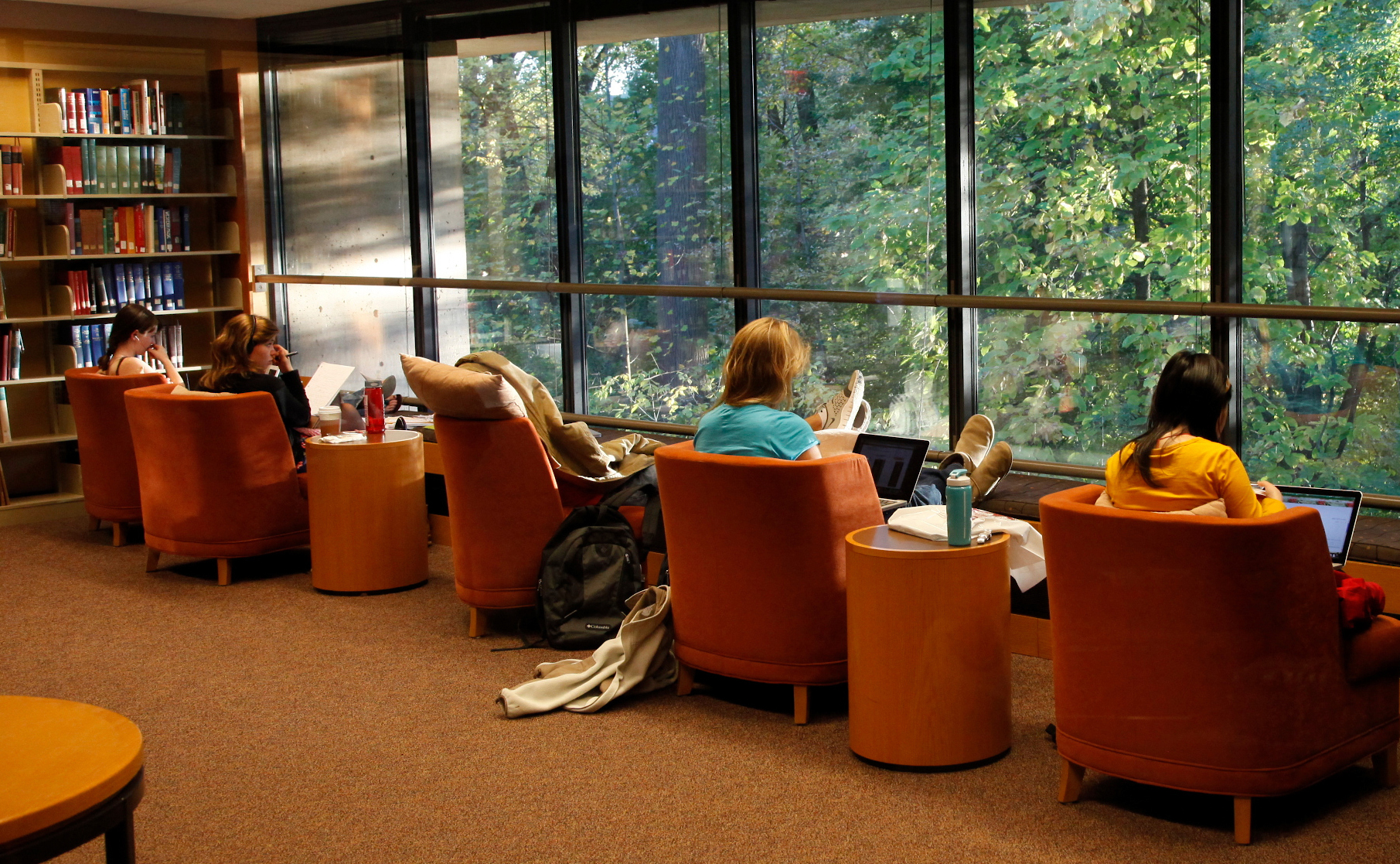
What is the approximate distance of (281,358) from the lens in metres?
6.21

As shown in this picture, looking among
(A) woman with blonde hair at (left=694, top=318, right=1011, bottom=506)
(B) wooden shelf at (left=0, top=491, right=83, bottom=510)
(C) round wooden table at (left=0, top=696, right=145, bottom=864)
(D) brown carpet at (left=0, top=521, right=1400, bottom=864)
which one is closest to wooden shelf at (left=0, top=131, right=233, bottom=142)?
(B) wooden shelf at (left=0, top=491, right=83, bottom=510)

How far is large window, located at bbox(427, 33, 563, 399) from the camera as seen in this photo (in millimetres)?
7133

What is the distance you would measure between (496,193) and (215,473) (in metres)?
2.45

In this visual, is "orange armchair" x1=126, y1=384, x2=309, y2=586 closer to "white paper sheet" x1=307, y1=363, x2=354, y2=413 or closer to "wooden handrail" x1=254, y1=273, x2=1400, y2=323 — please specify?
"white paper sheet" x1=307, y1=363, x2=354, y2=413

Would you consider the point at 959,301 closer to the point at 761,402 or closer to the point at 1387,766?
the point at 761,402

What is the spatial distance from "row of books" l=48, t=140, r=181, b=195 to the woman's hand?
7.34ft

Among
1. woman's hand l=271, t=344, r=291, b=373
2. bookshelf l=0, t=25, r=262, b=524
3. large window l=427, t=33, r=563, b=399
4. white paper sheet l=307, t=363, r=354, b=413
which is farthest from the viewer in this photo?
bookshelf l=0, t=25, r=262, b=524

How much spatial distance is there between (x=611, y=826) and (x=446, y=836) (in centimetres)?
40

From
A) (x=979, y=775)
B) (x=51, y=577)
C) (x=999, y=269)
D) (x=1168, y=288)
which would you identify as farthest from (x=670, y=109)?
(x=979, y=775)

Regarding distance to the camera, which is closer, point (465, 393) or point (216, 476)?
point (465, 393)

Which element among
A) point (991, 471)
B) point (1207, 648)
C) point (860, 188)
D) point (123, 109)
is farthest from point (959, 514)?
point (123, 109)

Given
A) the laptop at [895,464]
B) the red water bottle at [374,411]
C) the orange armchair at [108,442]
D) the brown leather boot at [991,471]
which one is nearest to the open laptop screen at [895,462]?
the laptop at [895,464]

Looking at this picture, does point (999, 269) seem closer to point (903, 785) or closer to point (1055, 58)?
point (1055, 58)

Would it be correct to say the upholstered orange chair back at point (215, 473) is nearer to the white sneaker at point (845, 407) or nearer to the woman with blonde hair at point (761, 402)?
the white sneaker at point (845, 407)
